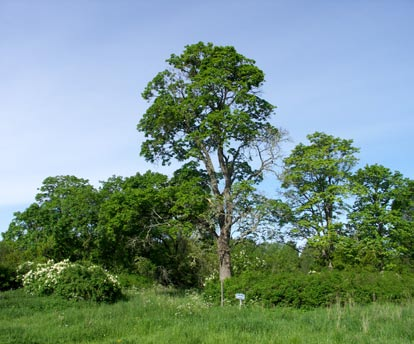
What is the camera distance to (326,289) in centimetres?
1673

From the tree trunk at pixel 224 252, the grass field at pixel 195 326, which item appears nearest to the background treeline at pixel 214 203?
the tree trunk at pixel 224 252

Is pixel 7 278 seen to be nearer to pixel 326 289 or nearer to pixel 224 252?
pixel 224 252

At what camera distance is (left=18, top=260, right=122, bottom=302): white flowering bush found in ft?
55.0

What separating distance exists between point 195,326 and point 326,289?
7841 millimetres

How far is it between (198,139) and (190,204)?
346 cm

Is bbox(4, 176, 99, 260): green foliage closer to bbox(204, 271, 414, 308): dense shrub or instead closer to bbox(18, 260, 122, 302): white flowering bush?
bbox(18, 260, 122, 302): white flowering bush

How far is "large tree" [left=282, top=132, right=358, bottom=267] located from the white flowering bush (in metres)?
11.1

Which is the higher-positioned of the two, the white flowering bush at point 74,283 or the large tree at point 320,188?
the large tree at point 320,188

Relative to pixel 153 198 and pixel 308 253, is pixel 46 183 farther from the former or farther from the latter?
pixel 308 253

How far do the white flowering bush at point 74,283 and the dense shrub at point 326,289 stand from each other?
4841mm

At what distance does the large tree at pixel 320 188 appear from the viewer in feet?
80.3

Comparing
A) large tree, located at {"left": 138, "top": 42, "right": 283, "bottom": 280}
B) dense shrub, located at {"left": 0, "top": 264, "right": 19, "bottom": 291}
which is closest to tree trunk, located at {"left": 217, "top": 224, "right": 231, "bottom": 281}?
large tree, located at {"left": 138, "top": 42, "right": 283, "bottom": 280}

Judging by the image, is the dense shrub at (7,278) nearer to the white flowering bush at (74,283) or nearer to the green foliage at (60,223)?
the green foliage at (60,223)

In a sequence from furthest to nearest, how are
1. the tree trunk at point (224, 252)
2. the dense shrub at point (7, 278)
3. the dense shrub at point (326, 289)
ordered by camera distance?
the dense shrub at point (7, 278) < the tree trunk at point (224, 252) < the dense shrub at point (326, 289)
